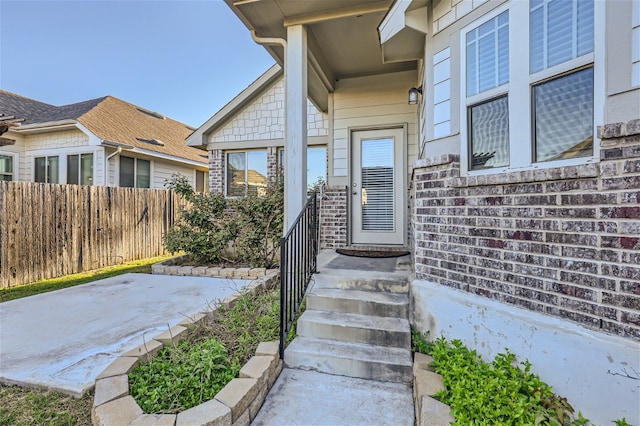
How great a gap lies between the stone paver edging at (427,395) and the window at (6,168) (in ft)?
40.2

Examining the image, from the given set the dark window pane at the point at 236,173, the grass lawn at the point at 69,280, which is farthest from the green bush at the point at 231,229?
the dark window pane at the point at 236,173

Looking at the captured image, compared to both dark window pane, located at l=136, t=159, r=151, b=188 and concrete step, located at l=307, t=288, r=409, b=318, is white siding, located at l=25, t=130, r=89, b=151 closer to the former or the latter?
dark window pane, located at l=136, t=159, r=151, b=188

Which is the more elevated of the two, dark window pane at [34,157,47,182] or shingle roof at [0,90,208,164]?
shingle roof at [0,90,208,164]

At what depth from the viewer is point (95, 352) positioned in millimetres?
2588

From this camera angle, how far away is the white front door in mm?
5254

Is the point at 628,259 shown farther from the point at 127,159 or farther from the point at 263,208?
the point at 127,159

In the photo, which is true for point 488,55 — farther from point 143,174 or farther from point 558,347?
point 143,174

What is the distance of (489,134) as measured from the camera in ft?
7.69

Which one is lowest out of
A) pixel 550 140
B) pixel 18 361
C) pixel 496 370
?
pixel 18 361

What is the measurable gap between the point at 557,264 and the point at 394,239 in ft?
11.2

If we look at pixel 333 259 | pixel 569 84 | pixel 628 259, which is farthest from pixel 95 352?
pixel 569 84

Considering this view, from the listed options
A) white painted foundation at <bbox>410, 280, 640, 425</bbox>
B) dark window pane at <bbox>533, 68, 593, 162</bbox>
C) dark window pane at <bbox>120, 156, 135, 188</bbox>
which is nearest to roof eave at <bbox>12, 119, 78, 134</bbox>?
dark window pane at <bbox>120, 156, 135, 188</bbox>

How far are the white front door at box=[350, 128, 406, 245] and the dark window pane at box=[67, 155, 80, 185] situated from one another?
8.41 meters

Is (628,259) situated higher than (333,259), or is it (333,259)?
(628,259)
